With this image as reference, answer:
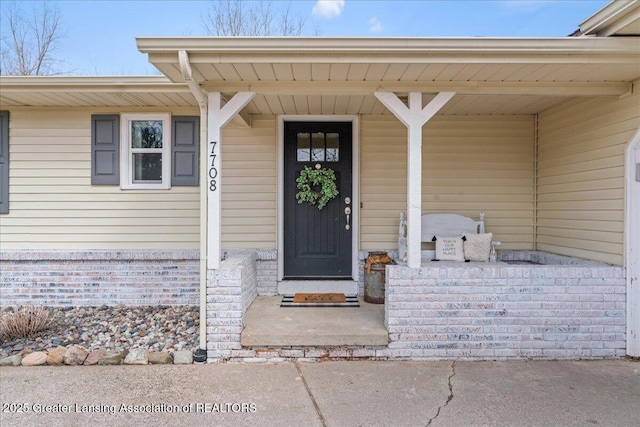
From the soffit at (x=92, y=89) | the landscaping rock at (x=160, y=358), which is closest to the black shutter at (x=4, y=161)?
the soffit at (x=92, y=89)

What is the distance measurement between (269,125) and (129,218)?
204 centimetres

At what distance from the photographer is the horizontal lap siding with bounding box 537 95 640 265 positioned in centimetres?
342

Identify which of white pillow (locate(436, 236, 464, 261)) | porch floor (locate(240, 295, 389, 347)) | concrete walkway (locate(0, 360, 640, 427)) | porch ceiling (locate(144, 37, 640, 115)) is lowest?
concrete walkway (locate(0, 360, 640, 427))

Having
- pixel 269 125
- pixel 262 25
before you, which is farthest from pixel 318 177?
pixel 262 25

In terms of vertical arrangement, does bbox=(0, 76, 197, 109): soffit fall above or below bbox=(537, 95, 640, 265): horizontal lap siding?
above

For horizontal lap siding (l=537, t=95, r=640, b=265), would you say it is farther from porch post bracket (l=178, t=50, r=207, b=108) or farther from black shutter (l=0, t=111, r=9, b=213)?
black shutter (l=0, t=111, r=9, b=213)

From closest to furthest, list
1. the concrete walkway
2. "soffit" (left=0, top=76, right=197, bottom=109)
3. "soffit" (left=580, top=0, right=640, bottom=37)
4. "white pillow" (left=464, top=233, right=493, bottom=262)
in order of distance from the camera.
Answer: the concrete walkway → "soffit" (left=580, top=0, right=640, bottom=37) → "soffit" (left=0, top=76, right=197, bottom=109) → "white pillow" (left=464, top=233, right=493, bottom=262)

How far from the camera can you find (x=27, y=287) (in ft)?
15.3

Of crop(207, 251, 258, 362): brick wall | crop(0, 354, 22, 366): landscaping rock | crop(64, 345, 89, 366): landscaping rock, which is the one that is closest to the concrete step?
crop(207, 251, 258, 362): brick wall

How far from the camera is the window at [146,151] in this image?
4684mm

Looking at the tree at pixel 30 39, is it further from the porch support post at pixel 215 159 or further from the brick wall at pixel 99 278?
the porch support post at pixel 215 159

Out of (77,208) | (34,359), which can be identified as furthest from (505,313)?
(77,208)

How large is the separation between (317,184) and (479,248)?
6.54 ft

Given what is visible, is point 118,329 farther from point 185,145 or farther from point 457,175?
point 457,175
